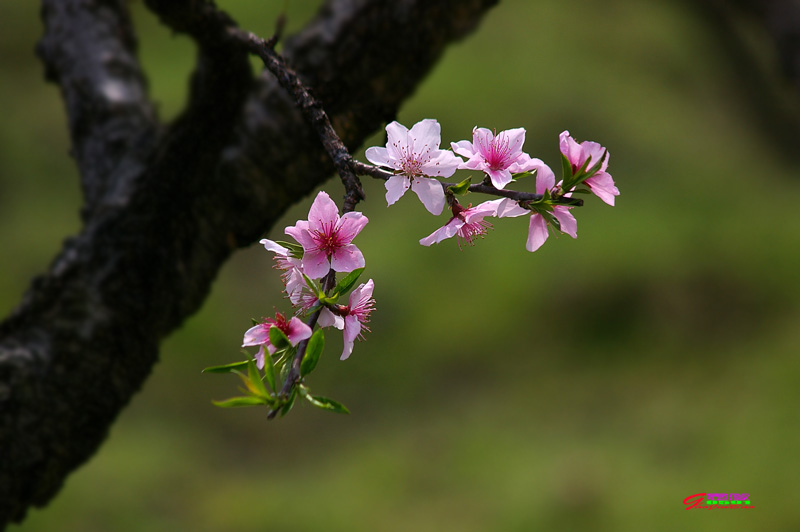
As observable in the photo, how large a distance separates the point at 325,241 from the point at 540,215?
23 centimetres

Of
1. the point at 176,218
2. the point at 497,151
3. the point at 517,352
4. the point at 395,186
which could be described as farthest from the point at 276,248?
the point at 517,352

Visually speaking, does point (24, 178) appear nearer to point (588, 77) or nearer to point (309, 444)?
point (309, 444)

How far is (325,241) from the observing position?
2.11ft

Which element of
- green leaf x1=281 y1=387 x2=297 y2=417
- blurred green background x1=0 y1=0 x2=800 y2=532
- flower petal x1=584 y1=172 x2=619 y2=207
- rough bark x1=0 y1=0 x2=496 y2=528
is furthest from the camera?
blurred green background x1=0 y1=0 x2=800 y2=532

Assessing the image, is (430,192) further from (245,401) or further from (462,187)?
(245,401)

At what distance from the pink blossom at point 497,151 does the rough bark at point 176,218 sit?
555mm

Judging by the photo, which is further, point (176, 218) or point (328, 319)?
point (176, 218)

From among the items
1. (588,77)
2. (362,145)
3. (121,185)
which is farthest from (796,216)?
(121,185)

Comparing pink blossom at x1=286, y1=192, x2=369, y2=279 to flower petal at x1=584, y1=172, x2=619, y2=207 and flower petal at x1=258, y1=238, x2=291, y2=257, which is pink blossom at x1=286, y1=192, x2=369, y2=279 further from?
flower petal at x1=584, y1=172, x2=619, y2=207

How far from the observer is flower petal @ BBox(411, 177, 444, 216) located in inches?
25.7

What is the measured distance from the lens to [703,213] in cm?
329

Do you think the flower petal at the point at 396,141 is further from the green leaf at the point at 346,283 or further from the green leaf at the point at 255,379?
the green leaf at the point at 255,379

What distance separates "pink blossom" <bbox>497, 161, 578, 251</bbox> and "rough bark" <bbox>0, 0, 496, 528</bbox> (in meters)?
0.57

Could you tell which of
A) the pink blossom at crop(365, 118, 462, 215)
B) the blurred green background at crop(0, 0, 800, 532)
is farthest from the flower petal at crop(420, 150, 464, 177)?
the blurred green background at crop(0, 0, 800, 532)
